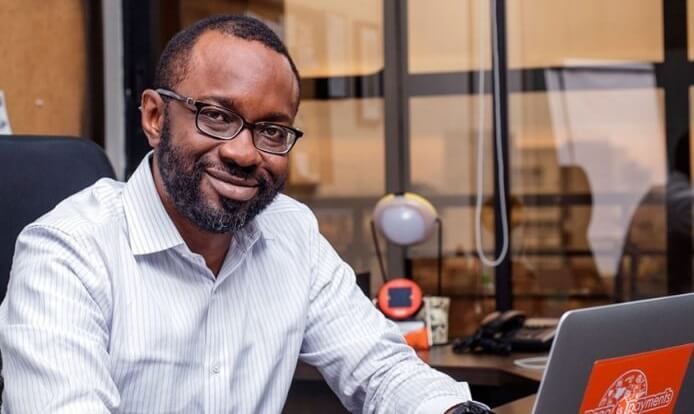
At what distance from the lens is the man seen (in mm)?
1404

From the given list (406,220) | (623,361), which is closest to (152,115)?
(623,361)

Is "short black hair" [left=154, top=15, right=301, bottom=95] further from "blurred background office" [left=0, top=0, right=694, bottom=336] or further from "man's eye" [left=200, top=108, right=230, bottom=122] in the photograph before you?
"blurred background office" [left=0, top=0, right=694, bottom=336]

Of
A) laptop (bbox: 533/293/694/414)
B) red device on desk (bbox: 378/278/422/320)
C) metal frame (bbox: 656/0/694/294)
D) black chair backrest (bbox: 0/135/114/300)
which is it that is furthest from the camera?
metal frame (bbox: 656/0/694/294)

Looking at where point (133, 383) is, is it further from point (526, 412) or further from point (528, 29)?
point (528, 29)

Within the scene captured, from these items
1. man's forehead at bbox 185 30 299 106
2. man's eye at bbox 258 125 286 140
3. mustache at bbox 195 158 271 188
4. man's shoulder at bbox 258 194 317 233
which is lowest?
man's shoulder at bbox 258 194 317 233

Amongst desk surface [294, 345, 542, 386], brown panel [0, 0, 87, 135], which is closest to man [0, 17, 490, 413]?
desk surface [294, 345, 542, 386]

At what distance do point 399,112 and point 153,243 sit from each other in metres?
2.63

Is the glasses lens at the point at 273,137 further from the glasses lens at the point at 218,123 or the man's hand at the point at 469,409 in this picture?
the man's hand at the point at 469,409

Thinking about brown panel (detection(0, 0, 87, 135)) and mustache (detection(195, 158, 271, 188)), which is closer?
mustache (detection(195, 158, 271, 188))

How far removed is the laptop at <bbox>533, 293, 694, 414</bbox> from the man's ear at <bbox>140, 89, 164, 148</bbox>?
26.4 inches

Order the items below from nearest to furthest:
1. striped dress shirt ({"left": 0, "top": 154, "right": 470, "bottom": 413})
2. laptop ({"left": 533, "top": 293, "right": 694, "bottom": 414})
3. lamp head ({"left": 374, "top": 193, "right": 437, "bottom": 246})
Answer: laptop ({"left": 533, "top": 293, "right": 694, "bottom": 414}) < striped dress shirt ({"left": 0, "top": 154, "right": 470, "bottom": 413}) < lamp head ({"left": 374, "top": 193, "right": 437, "bottom": 246})

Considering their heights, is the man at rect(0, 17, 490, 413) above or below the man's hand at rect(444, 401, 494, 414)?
above

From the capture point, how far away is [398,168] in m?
4.11

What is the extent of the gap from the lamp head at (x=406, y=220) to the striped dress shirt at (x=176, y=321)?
1218 millimetres
